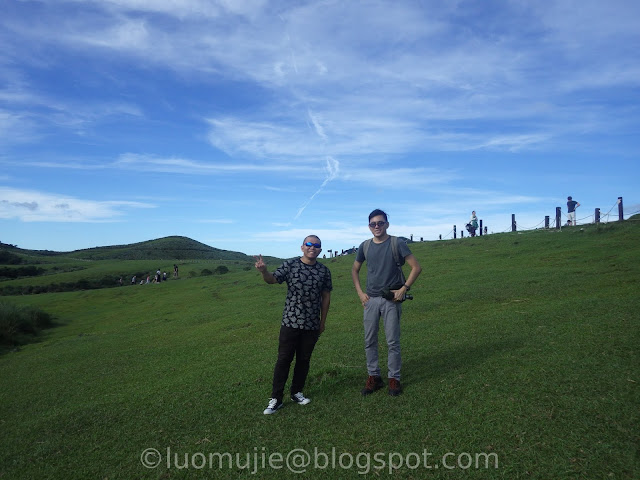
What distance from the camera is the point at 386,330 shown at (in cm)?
669

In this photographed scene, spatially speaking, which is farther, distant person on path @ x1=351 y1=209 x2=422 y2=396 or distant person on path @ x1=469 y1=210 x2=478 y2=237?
distant person on path @ x1=469 y1=210 x2=478 y2=237

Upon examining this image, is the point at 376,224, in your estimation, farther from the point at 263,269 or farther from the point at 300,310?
the point at 263,269

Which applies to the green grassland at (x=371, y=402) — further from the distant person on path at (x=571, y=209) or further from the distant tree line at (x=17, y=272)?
the distant tree line at (x=17, y=272)

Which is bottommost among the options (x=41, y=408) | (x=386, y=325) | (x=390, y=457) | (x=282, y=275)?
(x=41, y=408)

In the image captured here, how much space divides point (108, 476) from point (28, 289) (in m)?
59.3

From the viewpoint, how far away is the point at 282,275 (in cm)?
673

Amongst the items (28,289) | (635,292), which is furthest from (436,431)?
(28,289)

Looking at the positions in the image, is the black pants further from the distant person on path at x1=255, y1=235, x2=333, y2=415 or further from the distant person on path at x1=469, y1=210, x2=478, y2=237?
the distant person on path at x1=469, y1=210, x2=478, y2=237

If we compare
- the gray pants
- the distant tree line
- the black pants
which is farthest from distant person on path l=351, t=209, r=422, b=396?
the distant tree line

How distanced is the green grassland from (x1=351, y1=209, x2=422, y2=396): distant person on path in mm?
443

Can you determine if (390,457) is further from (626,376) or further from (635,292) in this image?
(635,292)

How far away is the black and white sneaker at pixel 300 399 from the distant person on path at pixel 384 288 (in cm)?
90

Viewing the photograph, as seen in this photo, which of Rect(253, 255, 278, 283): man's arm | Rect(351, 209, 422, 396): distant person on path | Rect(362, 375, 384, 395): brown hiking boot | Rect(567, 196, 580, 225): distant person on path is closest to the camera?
Rect(253, 255, 278, 283): man's arm

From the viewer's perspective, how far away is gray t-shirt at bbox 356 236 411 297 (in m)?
6.63
